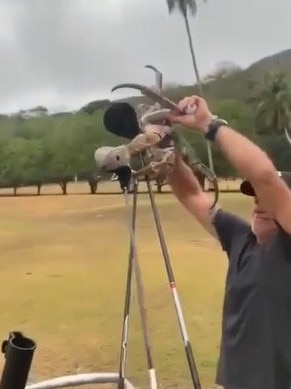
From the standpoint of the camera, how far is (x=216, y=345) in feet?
5.78

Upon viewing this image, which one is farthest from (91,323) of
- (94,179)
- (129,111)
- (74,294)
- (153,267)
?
(129,111)

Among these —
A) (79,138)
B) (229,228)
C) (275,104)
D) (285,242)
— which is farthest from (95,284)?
(285,242)

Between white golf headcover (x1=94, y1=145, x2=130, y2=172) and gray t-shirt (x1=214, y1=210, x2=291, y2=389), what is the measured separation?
23cm

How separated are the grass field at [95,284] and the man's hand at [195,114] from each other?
680 mm

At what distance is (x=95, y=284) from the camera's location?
1.77m

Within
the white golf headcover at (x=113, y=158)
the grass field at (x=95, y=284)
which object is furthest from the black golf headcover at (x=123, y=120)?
the grass field at (x=95, y=284)

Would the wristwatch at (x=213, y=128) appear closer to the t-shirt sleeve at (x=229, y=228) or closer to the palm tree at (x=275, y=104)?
the t-shirt sleeve at (x=229, y=228)

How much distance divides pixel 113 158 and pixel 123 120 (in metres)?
0.08

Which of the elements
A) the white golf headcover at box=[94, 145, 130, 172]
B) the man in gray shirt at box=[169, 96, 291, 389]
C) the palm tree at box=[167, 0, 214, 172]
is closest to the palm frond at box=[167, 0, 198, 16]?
the palm tree at box=[167, 0, 214, 172]

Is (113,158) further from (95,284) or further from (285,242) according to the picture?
(95,284)

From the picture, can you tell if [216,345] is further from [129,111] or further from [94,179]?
[129,111]

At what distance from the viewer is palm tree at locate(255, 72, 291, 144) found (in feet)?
5.57

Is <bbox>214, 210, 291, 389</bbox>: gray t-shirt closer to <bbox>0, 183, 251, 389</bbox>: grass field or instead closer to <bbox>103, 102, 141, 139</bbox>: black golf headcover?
<bbox>103, 102, 141, 139</bbox>: black golf headcover

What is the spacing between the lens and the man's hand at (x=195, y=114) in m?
1.02
